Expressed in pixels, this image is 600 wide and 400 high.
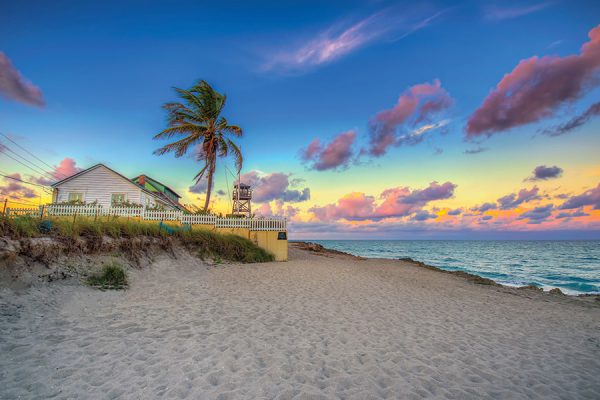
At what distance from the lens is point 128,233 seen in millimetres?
10297

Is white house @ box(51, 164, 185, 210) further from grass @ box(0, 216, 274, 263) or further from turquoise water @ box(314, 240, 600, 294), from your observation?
turquoise water @ box(314, 240, 600, 294)

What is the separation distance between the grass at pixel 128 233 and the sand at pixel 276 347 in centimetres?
193

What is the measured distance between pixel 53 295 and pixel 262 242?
10963mm

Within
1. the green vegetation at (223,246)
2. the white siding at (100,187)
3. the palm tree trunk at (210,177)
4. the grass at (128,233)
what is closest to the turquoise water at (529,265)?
the green vegetation at (223,246)

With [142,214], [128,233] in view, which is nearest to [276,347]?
[128,233]

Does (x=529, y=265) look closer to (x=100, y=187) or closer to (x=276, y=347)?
(x=276, y=347)

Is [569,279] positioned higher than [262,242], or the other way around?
[262,242]

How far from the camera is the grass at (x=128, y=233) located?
23.7ft

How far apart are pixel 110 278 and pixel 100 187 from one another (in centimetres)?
1549

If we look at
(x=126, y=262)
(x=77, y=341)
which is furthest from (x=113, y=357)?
(x=126, y=262)

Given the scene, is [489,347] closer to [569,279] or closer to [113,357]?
[113,357]

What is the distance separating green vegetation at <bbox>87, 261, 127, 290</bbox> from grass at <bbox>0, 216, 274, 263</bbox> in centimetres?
111

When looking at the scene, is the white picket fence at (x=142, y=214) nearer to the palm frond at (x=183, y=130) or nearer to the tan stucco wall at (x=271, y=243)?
the tan stucco wall at (x=271, y=243)

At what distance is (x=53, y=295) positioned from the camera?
245 inches
